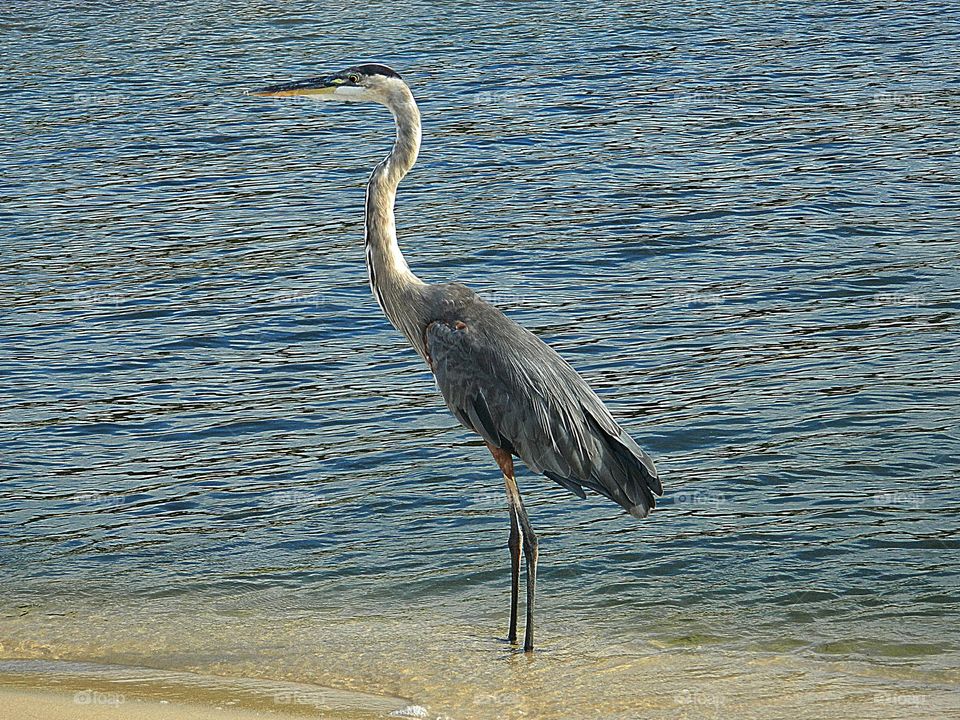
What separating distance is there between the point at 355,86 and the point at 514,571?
2535 millimetres

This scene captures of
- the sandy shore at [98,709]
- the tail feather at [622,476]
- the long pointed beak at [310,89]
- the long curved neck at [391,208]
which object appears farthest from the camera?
the long pointed beak at [310,89]

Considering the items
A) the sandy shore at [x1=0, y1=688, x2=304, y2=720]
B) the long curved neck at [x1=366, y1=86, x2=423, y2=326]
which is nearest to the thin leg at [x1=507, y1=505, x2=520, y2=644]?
the long curved neck at [x1=366, y1=86, x2=423, y2=326]

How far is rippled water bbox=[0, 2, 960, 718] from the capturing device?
711 centimetres

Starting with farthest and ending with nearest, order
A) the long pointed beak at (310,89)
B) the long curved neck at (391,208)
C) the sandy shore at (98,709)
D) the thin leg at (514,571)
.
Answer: the long pointed beak at (310,89), the long curved neck at (391,208), the thin leg at (514,571), the sandy shore at (98,709)

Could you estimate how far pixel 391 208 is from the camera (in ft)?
24.6

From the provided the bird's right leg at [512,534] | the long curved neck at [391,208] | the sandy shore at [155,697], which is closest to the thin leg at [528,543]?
the bird's right leg at [512,534]

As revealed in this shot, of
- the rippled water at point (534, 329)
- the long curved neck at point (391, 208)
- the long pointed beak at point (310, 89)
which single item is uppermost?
the long pointed beak at point (310, 89)

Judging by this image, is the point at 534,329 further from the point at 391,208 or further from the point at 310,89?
the point at 310,89

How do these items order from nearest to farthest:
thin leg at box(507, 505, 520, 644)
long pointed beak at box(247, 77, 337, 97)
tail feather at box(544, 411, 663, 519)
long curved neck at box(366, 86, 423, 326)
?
tail feather at box(544, 411, 663, 519), thin leg at box(507, 505, 520, 644), long curved neck at box(366, 86, 423, 326), long pointed beak at box(247, 77, 337, 97)

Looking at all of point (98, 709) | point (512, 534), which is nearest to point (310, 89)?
point (512, 534)

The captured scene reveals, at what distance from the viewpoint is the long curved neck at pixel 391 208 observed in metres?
7.43

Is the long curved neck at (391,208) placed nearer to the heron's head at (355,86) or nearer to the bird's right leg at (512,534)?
the heron's head at (355,86)

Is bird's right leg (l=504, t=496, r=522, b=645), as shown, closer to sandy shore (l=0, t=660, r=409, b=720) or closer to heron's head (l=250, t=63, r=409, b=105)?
sandy shore (l=0, t=660, r=409, b=720)

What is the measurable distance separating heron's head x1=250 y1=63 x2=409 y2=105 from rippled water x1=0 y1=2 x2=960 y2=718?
7.89 ft
